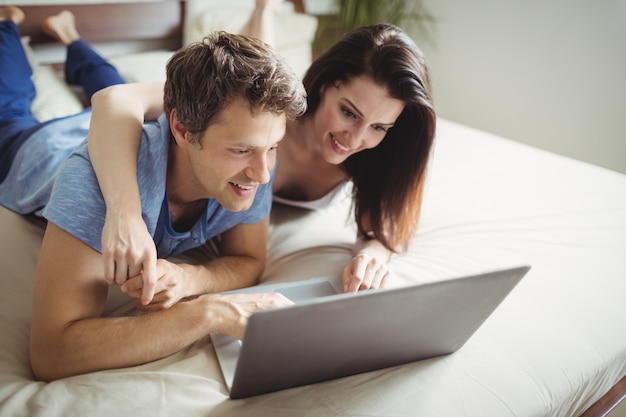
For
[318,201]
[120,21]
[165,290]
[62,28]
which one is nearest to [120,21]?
[120,21]

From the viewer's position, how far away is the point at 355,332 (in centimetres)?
76

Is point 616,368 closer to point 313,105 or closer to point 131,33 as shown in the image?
point 313,105

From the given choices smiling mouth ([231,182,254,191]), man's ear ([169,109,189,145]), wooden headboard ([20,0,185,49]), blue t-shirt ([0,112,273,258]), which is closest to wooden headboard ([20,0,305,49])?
wooden headboard ([20,0,185,49])

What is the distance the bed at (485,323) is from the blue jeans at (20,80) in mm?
73

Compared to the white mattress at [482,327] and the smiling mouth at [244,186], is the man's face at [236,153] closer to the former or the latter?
the smiling mouth at [244,186]

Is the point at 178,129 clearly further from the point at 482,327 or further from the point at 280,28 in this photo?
the point at 280,28

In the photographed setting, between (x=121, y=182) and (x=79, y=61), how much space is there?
112 cm

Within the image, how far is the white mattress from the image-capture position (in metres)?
0.80

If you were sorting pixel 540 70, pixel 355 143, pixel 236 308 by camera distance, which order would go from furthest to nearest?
pixel 540 70, pixel 355 143, pixel 236 308

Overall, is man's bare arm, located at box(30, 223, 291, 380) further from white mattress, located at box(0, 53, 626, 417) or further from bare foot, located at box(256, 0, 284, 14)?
bare foot, located at box(256, 0, 284, 14)

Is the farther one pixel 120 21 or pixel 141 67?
pixel 120 21

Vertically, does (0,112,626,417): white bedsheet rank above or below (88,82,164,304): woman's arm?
below

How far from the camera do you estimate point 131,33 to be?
86.0 inches

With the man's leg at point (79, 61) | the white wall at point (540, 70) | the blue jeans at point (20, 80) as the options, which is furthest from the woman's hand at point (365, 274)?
the white wall at point (540, 70)
